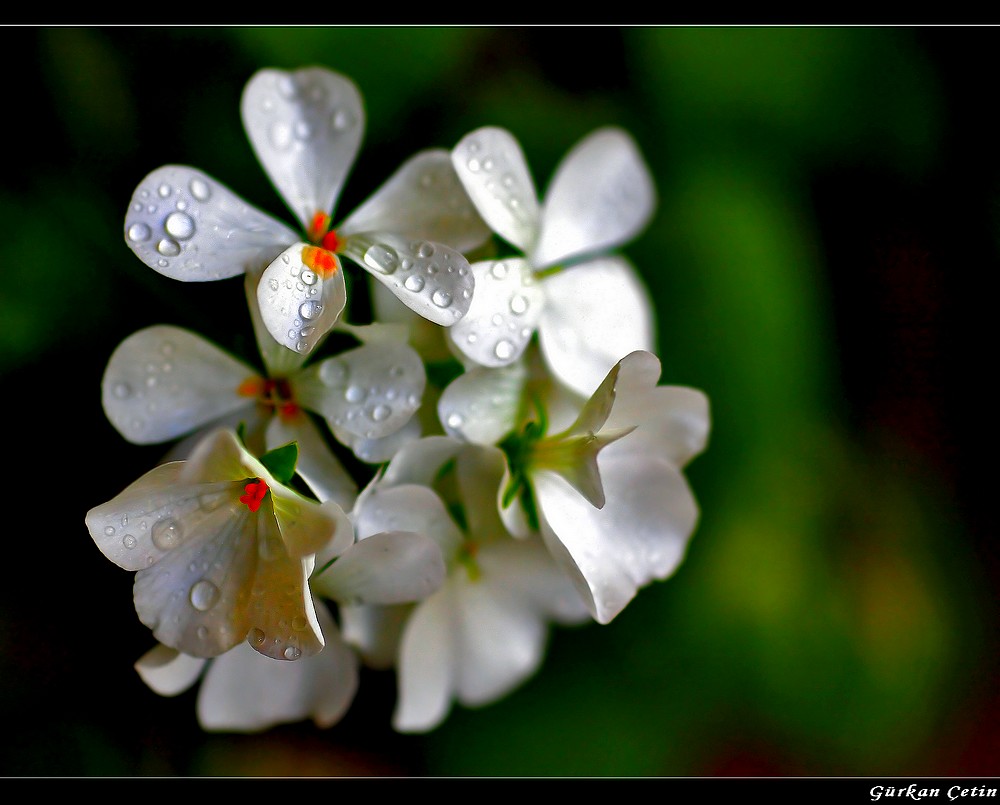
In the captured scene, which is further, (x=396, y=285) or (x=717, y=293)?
(x=717, y=293)

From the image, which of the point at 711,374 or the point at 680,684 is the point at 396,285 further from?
the point at 680,684

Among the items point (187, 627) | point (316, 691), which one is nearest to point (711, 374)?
point (316, 691)

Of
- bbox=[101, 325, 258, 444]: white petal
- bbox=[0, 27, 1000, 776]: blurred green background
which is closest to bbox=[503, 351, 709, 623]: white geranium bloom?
bbox=[101, 325, 258, 444]: white petal

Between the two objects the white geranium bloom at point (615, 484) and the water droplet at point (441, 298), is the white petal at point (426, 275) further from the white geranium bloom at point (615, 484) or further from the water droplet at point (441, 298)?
the white geranium bloom at point (615, 484)

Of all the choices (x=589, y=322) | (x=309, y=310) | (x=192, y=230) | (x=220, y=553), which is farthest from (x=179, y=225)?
(x=589, y=322)

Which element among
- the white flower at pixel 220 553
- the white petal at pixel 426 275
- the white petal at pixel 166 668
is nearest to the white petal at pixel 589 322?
the white petal at pixel 426 275

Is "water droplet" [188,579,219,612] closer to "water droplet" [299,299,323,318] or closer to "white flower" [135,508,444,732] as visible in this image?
"white flower" [135,508,444,732]
